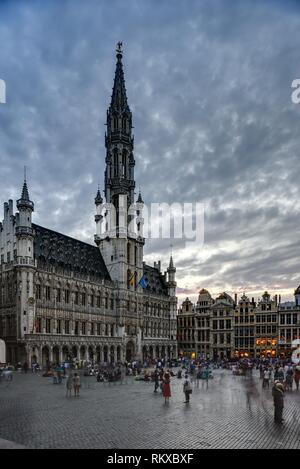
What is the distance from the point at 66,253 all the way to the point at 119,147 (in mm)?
29957

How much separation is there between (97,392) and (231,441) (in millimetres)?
17630

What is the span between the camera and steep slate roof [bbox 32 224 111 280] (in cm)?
7199

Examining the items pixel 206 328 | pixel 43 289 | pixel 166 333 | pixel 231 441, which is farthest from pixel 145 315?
pixel 231 441

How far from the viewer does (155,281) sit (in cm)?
10631

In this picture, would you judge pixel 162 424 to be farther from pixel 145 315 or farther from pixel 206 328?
pixel 206 328

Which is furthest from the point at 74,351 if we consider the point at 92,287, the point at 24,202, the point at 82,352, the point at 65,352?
the point at 24,202

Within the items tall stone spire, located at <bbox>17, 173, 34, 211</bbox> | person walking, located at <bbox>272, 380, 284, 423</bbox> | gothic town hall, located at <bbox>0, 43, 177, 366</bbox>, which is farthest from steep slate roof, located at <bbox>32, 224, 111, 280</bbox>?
person walking, located at <bbox>272, 380, 284, 423</bbox>

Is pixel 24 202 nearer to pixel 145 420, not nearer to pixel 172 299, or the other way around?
pixel 145 420

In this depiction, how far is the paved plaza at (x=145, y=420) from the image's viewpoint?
16578 mm

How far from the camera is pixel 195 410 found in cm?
2375

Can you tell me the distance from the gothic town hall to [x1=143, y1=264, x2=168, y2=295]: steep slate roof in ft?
0.89

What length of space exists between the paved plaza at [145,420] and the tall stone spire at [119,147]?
65.0 metres

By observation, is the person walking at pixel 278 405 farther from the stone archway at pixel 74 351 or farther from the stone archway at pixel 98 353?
the stone archway at pixel 98 353

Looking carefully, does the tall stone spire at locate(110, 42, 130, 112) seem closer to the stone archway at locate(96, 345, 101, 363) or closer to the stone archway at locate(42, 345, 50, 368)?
the stone archway at locate(96, 345, 101, 363)
